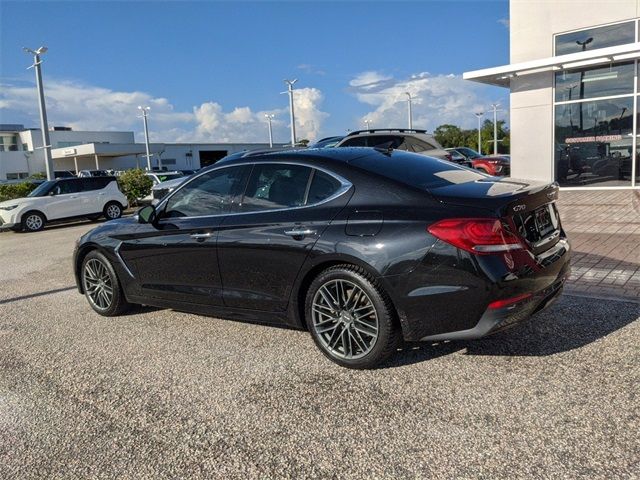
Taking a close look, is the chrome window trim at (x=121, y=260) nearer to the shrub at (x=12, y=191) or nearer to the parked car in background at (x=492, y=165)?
the shrub at (x=12, y=191)

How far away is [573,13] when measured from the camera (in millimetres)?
14844

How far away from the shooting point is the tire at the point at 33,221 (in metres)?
16.1

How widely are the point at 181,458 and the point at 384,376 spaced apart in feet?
4.87

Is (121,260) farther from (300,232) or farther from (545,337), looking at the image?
(545,337)

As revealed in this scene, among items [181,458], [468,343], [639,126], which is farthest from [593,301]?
[639,126]

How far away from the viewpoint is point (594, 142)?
49.0 feet

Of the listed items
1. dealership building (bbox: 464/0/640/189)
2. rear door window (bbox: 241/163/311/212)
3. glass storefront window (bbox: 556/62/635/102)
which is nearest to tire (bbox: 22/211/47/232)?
dealership building (bbox: 464/0/640/189)

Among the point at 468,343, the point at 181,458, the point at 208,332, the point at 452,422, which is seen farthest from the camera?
the point at 208,332

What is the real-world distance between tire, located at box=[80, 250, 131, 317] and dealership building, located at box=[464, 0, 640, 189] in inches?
506

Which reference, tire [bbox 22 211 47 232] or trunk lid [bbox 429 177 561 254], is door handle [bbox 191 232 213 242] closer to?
trunk lid [bbox 429 177 561 254]

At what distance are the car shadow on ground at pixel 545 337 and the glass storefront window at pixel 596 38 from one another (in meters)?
12.1

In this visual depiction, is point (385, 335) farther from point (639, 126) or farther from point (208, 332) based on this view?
point (639, 126)

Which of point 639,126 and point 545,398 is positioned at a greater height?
Answer: point 639,126

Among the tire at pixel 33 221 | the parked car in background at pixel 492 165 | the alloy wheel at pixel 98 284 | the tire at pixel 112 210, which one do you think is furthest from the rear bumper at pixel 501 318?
the parked car in background at pixel 492 165
